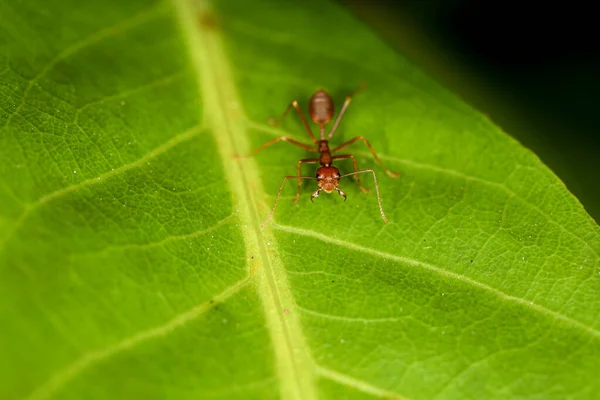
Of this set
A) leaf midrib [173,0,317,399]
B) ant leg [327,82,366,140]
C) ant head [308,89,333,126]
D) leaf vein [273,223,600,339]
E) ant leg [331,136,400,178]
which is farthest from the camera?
ant head [308,89,333,126]

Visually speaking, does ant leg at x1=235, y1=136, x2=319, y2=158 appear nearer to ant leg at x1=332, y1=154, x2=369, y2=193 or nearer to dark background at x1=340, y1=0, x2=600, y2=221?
ant leg at x1=332, y1=154, x2=369, y2=193

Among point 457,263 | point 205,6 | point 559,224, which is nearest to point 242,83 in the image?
point 205,6

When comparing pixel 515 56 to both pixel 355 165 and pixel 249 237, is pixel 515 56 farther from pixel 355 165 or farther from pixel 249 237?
pixel 249 237

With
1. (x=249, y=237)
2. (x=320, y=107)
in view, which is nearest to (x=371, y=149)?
(x=320, y=107)

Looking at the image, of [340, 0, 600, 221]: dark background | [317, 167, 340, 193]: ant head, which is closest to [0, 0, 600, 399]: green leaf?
[317, 167, 340, 193]: ant head

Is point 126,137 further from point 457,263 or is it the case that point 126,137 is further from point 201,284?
point 457,263

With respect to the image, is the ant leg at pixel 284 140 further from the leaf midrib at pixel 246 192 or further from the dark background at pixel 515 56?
the dark background at pixel 515 56
